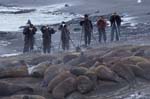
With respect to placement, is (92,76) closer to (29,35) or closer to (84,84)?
(84,84)

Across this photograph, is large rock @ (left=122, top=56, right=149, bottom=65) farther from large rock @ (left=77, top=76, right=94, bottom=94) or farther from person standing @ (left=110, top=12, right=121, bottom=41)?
person standing @ (left=110, top=12, right=121, bottom=41)

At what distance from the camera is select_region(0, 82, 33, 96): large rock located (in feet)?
57.2

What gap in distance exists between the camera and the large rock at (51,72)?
18.9 metres

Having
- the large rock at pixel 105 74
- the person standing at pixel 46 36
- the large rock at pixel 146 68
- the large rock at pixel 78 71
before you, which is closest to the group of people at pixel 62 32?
the person standing at pixel 46 36

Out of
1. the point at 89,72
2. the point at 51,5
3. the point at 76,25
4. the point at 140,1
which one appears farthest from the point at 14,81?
the point at 51,5

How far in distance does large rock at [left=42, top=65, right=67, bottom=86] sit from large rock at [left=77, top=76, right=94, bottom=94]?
1.19 meters

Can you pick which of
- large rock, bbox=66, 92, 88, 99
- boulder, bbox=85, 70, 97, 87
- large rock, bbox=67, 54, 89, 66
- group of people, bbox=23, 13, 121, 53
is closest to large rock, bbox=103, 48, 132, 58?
large rock, bbox=67, 54, 89, 66

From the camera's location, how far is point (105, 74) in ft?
62.0

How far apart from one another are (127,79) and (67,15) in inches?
1612

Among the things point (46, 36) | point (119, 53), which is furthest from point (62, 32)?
point (119, 53)

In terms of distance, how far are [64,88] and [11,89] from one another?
1.72 m

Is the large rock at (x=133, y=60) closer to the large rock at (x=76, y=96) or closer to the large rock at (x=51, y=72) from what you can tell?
Answer: the large rock at (x=51, y=72)

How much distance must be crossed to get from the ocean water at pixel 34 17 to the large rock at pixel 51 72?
3081 centimetres

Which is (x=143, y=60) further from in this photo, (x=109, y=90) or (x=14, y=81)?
(x=14, y=81)
